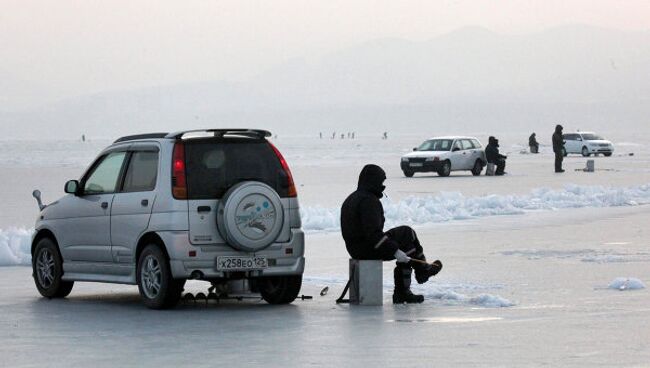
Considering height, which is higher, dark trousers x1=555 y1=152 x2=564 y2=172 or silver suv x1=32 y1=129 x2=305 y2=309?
silver suv x1=32 y1=129 x2=305 y2=309

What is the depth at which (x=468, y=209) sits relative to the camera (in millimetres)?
28906

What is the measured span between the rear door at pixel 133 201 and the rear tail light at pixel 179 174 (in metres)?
0.28

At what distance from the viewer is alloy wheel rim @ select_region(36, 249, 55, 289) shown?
1496 centimetres

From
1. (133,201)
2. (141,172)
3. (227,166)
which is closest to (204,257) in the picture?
(227,166)

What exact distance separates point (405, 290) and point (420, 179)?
35886 millimetres

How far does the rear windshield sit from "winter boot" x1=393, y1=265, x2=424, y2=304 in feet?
4.41

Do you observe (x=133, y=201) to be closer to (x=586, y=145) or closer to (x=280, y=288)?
(x=280, y=288)

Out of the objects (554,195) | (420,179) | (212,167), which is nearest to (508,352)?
(212,167)

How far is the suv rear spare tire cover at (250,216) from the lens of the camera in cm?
1314

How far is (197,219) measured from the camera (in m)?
13.2

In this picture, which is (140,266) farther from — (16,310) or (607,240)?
(607,240)

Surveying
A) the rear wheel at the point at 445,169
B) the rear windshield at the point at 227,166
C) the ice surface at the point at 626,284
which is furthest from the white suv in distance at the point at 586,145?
the rear windshield at the point at 227,166

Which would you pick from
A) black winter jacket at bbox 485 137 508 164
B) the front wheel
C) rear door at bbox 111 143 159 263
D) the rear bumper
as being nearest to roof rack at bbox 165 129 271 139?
rear door at bbox 111 143 159 263

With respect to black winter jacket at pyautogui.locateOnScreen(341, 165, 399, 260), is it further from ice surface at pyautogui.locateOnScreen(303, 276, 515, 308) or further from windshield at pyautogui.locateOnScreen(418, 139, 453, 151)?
windshield at pyautogui.locateOnScreen(418, 139, 453, 151)
